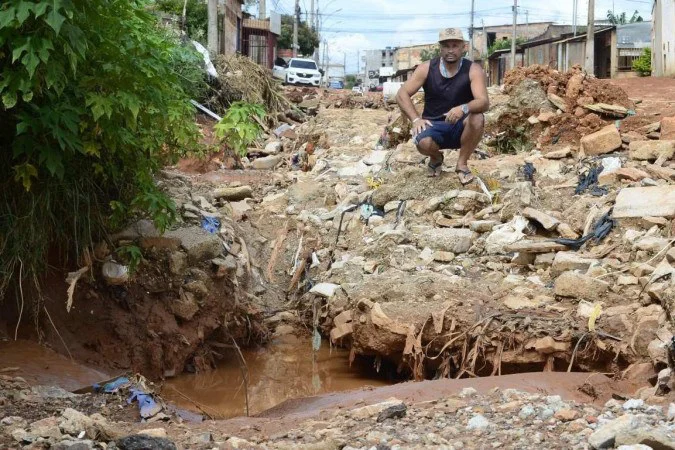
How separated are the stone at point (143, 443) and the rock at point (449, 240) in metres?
3.82

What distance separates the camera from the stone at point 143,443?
3104mm

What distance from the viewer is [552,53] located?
3284 centimetres

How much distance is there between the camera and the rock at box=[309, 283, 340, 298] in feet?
21.7

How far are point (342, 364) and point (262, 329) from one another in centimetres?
80

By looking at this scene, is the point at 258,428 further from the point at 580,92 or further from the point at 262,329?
→ the point at 580,92

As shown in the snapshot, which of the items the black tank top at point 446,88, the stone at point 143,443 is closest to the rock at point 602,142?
the black tank top at point 446,88

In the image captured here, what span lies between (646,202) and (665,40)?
1492 centimetres

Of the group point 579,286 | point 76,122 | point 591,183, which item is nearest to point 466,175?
point 591,183

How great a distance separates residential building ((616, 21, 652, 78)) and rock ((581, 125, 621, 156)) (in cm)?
2098

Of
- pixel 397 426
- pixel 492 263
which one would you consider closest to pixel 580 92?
pixel 492 263

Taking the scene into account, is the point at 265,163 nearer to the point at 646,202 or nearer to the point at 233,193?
the point at 233,193

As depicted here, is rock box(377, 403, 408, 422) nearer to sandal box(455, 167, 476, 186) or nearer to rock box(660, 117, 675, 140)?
sandal box(455, 167, 476, 186)

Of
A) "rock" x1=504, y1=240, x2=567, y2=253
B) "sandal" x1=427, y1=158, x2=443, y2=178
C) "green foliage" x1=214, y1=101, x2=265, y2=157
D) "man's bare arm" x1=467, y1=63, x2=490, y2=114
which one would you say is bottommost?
"rock" x1=504, y1=240, x2=567, y2=253

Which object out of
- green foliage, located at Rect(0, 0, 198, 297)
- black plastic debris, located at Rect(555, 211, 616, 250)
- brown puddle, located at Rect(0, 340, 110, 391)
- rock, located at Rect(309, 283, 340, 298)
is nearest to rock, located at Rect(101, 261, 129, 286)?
green foliage, located at Rect(0, 0, 198, 297)
